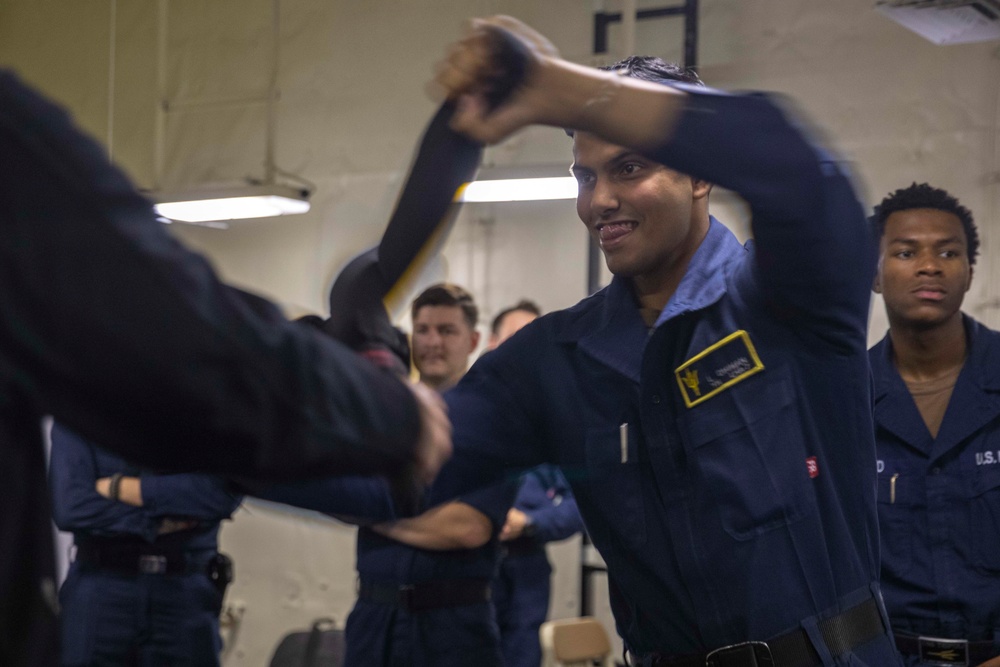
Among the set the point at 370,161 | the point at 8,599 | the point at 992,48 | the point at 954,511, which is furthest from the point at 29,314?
the point at 370,161

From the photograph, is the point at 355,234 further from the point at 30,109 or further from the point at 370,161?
the point at 30,109

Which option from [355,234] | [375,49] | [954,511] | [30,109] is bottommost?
[954,511]

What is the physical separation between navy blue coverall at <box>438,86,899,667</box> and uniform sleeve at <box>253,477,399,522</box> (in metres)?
0.23

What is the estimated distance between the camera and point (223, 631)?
263 inches

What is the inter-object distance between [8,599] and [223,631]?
20.0 ft

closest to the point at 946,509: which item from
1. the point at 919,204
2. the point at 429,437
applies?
the point at 919,204

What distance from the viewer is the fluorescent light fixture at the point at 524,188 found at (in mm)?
4723

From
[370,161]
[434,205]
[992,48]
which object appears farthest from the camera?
[370,161]

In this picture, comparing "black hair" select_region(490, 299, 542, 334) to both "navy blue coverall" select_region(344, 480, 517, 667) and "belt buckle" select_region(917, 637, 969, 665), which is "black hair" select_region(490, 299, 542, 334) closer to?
"navy blue coverall" select_region(344, 480, 517, 667)

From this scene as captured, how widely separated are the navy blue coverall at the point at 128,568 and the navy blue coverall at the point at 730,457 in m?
2.70

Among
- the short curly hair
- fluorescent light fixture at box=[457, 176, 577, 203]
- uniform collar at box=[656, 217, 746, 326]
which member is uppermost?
fluorescent light fixture at box=[457, 176, 577, 203]

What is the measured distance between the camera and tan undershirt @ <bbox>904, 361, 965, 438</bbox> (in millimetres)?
2906

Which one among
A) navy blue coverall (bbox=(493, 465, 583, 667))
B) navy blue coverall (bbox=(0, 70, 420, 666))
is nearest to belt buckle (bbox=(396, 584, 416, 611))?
navy blue coverall (bbox=(493, 465, 583, 667))

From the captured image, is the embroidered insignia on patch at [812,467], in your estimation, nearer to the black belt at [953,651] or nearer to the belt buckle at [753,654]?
the belt buckle at [753,654]
